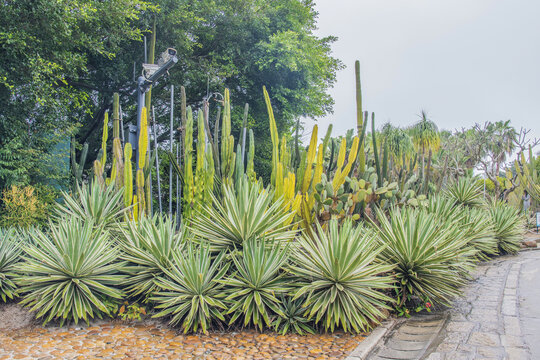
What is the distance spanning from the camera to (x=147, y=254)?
15.8 ft

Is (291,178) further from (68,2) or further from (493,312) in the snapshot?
(68,2)

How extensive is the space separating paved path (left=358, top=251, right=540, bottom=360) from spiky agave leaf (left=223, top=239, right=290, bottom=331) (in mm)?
1177

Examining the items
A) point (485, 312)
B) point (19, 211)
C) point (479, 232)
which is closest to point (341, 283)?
point (485, 312)

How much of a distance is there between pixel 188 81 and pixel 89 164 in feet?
15.4

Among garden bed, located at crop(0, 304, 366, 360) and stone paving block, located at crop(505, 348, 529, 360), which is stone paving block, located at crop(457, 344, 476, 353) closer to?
stone paving block, located at crop(505, 348, 529, 360)

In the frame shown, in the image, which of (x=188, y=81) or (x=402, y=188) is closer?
(x=402, y=188)

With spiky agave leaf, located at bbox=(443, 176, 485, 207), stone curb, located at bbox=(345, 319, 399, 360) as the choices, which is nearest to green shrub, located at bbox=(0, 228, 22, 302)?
stone curb, located at bbox=(345, 319, 399, 360)

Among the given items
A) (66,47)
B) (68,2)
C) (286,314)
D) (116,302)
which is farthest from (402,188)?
(66,47)

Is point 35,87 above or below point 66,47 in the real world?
below

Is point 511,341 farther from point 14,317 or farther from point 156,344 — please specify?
point 14,317

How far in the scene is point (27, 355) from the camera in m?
3.79

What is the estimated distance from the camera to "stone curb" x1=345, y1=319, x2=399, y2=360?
3.79m

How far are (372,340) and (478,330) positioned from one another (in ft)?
4.35

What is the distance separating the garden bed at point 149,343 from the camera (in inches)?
151
